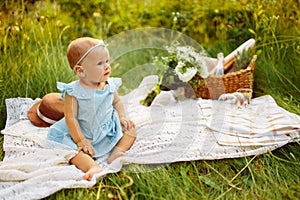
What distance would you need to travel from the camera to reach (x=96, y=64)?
291 cm

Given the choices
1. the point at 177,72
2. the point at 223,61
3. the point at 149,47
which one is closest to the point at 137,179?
the point at 177,72

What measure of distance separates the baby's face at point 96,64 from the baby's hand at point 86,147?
0.39 meters

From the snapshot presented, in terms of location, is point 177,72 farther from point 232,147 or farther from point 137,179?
point 137,179

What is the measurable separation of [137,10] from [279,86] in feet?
8.58

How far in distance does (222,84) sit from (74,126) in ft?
4.79

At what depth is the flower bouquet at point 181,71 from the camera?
12.6ft

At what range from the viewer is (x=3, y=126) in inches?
141

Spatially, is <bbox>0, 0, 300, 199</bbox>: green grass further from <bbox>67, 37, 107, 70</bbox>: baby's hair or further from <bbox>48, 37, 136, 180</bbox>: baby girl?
<bbox>67, 37, 107, 70</bbox>: baby's hair

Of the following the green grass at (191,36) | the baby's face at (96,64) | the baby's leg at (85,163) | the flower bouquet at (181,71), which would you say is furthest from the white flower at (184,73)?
the baby's leg at (85,163)

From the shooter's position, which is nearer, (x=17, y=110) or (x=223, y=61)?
(x=17, y=110)

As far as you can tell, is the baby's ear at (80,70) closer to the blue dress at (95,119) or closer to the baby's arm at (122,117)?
the blue dress at (95,119)

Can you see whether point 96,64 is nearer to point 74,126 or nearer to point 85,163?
point 74,126

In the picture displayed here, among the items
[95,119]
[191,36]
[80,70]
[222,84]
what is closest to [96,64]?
[80,70]

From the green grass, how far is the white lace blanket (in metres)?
0.07
